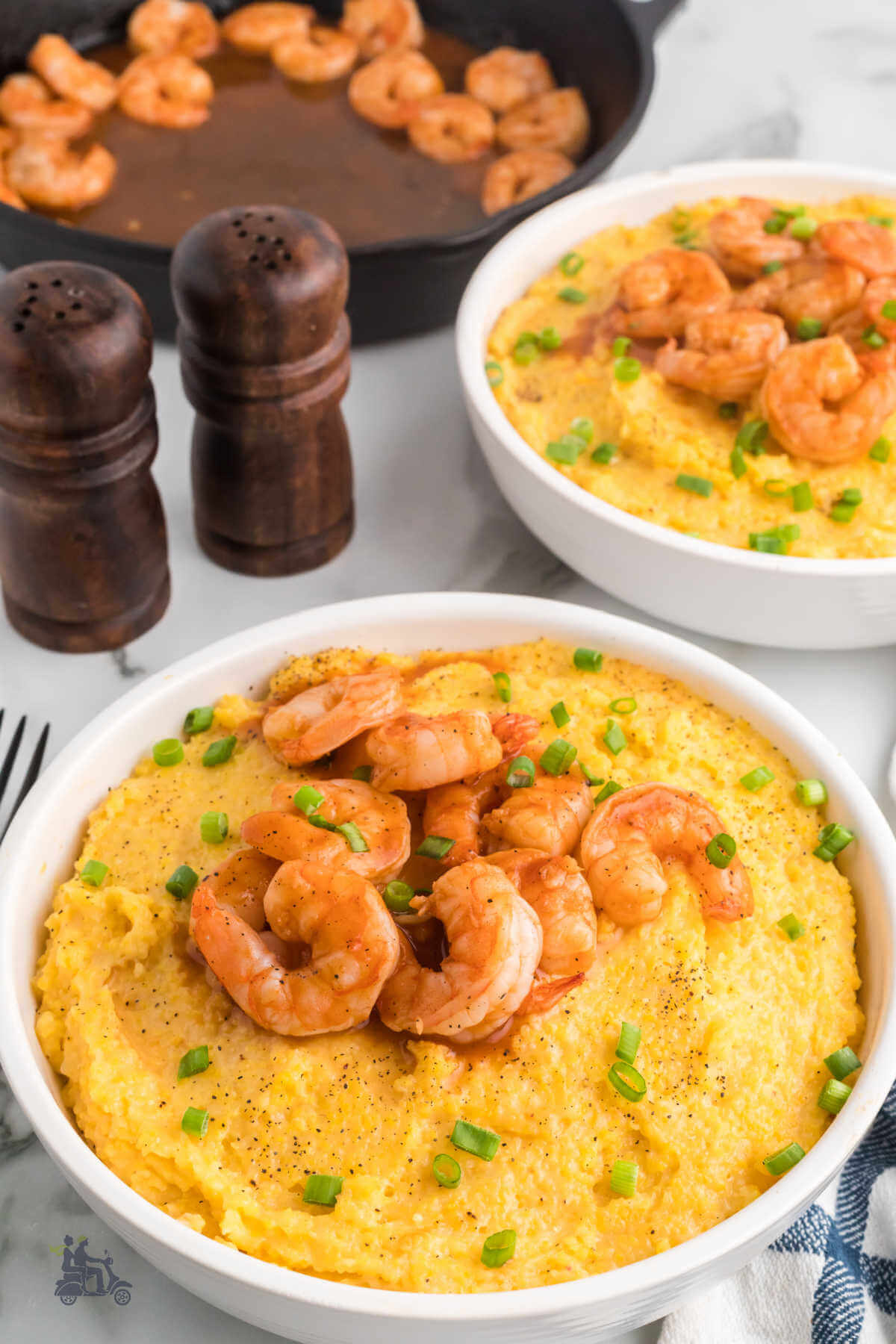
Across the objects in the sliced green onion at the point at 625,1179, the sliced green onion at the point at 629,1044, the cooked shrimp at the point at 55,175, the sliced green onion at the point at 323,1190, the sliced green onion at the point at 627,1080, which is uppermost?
the cooked shrimp at the point at 55,175

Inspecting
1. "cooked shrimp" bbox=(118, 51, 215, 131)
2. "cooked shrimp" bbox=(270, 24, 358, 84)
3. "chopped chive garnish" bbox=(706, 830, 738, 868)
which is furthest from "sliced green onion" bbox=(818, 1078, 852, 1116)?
"cooked shrimp" bbox=(270, 24, 358, 84)

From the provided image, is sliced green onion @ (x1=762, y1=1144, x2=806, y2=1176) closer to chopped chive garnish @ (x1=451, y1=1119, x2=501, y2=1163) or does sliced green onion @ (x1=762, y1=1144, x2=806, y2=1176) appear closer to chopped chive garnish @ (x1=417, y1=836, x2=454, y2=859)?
chopped chive garnish @ (x1=451, y1=1119, x2=501, y2=1163)

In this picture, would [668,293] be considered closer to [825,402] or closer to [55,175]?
[825,402]

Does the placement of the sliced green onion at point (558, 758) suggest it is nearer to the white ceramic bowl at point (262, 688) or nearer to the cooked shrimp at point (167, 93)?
the white ceramic bowl at point (262, 688)

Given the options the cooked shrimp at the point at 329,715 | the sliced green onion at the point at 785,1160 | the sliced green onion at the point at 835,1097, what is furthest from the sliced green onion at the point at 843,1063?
the cooked shrimp at the point at 329,715

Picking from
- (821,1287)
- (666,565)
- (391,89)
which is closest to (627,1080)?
(821,1287)

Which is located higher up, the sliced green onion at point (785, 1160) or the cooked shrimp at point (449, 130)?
the cooked shrimp at point (449, 130)
